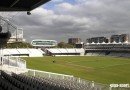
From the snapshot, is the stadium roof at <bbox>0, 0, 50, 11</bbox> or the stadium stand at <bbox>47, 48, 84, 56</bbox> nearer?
the stadium roof at <bbox>0, 0, 50, 11</bbox>

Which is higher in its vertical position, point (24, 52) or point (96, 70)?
point (24, 52)

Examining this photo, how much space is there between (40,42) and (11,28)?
131206mm

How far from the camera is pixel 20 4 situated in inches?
750

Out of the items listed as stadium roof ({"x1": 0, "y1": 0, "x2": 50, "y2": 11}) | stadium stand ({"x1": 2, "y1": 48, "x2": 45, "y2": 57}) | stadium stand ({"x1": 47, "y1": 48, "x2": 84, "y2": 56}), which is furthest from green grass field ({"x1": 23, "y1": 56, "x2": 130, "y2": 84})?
stadium stand ({"x1": 47, "y1": 48, "x2": 84, "y2": 56})

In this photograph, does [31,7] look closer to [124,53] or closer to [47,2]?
[47,2]

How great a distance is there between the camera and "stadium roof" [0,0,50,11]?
17.9 m

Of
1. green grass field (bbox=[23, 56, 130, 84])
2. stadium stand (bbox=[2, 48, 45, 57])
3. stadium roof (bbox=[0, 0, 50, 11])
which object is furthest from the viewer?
stadium stand (bbox=[2, 48, 45, 57])

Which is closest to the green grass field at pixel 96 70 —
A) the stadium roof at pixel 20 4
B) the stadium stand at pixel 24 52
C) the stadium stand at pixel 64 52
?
the stadium roof at pixel 20 4

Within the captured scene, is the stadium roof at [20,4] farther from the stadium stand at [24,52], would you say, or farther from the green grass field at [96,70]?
the stadium stand at [24,52]

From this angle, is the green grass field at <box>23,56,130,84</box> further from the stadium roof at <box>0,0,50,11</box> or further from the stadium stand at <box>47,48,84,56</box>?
the stadium stand at <box>47,48,84,56</box>

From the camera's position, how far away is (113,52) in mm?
121188

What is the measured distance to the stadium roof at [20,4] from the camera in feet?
58.7

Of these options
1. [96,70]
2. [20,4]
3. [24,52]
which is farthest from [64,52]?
[20,4]

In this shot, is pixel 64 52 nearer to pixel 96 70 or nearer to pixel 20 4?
pixel 96 70
